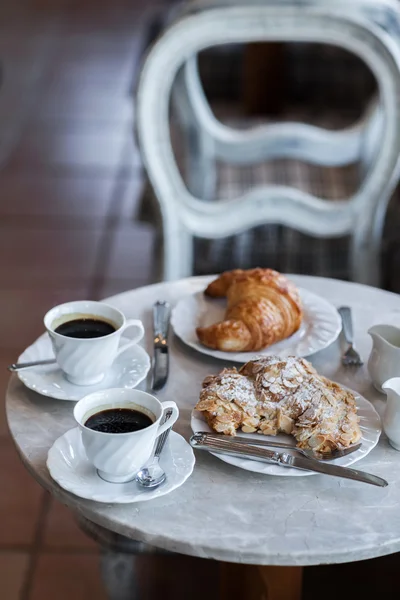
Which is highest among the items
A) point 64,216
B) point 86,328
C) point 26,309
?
point 86,328

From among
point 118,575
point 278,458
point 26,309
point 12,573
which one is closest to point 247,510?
point 278,458

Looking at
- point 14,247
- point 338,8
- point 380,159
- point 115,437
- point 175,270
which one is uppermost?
point 338,8

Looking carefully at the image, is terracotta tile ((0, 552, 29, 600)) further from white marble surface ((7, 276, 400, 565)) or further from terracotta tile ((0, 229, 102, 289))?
terracotta tile ((0, 229, 102, 289))

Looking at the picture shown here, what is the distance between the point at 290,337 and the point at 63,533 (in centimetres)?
84

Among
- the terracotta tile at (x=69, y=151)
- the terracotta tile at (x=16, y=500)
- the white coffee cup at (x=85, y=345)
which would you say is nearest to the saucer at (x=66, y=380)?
the white coffee cup at (x=85, y=345)

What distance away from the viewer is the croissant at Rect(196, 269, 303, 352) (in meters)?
1.19

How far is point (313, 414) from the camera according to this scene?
987 millimetres

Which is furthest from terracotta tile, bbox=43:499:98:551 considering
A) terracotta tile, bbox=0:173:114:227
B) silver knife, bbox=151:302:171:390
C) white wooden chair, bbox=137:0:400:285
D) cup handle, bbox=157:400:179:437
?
terracotta tile, bbox=0:173:114:227

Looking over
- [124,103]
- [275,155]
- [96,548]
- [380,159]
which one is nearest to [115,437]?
[96,548]

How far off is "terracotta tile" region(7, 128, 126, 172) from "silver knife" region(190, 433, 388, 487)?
2.87 meters

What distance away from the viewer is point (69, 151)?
386 cm

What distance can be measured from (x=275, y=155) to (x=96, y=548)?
3.68ft

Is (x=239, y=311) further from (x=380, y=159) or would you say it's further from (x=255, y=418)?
(x=380, y=159)

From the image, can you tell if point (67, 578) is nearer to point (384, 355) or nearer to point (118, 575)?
point (118, 575)
